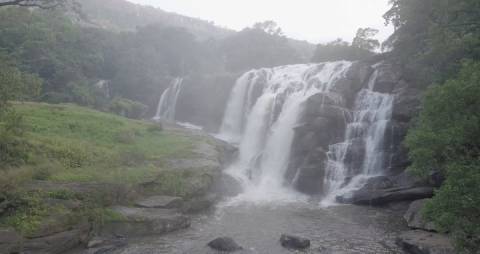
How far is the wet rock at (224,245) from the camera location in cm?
1661

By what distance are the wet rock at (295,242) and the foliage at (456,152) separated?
5241 millimetres

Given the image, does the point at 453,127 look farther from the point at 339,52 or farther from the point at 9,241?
the point at 339,52

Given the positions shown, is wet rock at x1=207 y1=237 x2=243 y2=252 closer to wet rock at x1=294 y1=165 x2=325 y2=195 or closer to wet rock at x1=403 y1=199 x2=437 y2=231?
wet rock at x1=403 y1=199 x2=437 y2=231

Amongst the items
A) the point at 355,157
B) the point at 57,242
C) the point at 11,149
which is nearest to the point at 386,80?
the point at 355,157

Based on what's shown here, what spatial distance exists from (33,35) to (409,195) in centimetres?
4710

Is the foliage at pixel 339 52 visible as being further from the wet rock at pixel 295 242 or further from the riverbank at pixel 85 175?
the wet rock at pixel 295 242

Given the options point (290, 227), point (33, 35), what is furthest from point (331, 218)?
point (33, 35)

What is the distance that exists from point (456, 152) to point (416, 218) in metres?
6.13

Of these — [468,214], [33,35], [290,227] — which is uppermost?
[33,35]

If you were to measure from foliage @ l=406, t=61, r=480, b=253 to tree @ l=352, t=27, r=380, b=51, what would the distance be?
3400 cm

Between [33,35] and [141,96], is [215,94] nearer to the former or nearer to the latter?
[141,96]

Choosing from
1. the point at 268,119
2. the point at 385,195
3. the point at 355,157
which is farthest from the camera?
the point at 268,119

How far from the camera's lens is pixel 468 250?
12477 mm

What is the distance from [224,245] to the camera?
16703mm
